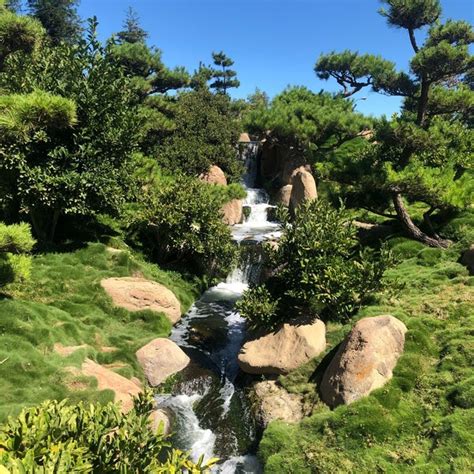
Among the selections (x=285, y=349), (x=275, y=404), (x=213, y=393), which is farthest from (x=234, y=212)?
(x=275, y=404)

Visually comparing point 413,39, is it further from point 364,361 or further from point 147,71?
point 147,71

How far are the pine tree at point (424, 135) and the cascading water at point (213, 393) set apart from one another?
8.80m

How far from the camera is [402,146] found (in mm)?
17516

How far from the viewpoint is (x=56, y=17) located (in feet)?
134

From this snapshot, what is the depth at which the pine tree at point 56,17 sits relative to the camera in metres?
40.6

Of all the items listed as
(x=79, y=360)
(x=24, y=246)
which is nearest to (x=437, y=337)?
(x=79, y=360)

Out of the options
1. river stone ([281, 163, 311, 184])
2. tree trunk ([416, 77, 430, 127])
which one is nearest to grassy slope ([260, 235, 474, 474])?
tree trunk ([416, 77, 430, 127])

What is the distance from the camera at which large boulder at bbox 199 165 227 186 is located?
32625 millimetres

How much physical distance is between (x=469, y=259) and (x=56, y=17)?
45.1 meters

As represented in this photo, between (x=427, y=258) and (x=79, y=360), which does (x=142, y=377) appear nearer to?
(x=79, y=360)

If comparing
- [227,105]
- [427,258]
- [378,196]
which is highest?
[227,105]

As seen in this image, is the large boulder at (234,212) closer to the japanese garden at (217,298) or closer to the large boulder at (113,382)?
the japanese garden at (217,298)

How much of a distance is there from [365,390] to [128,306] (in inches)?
377

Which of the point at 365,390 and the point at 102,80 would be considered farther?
the point at 102,80
